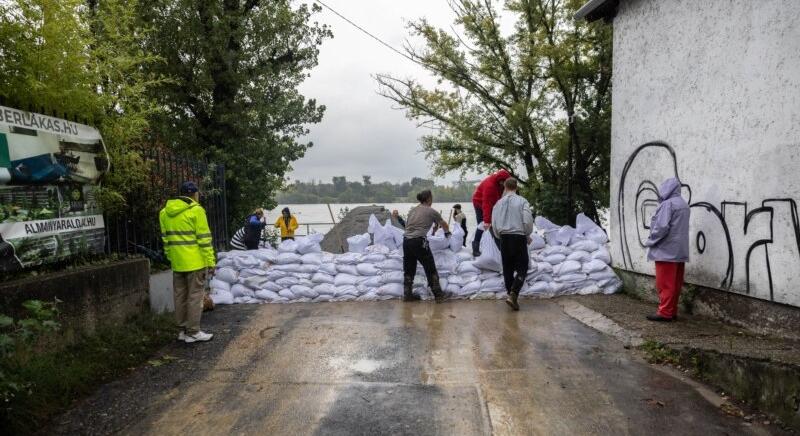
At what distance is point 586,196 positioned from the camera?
1316cm

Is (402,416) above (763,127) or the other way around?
the other way around

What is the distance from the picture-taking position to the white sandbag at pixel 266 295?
7086 millimetres

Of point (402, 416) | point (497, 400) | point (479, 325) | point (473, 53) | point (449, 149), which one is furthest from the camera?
point (449, 149)

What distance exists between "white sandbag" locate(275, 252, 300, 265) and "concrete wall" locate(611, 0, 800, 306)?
4753mm

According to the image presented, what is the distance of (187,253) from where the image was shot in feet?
16.3

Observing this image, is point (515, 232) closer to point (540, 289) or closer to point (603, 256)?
point (540, 289)

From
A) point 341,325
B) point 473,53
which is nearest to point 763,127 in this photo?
point 341,325

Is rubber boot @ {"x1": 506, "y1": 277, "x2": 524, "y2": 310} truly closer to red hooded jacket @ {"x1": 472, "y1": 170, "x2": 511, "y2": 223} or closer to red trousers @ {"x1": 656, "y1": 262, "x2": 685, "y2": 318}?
red hooded jacket @ {"x1": 472, "y1": 170, "x2": 511, "y2": 223}

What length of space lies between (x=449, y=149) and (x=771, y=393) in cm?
1257

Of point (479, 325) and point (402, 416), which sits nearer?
point (402, 416)

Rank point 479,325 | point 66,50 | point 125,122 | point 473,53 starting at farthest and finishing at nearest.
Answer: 1. point 473,53
2. point 479,325
3. point 125,122
4. point 66,50

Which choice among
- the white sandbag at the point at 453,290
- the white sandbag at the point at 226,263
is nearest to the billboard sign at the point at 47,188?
the white sandbag at the point at 226,263

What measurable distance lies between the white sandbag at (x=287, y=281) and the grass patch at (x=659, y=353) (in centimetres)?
461

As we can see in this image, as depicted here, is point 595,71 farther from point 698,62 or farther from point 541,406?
point 541,406
